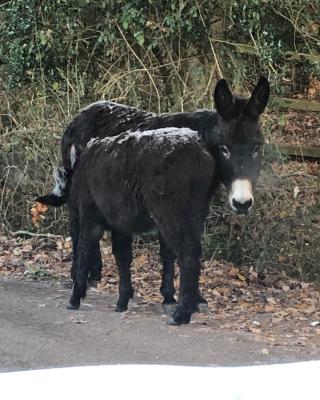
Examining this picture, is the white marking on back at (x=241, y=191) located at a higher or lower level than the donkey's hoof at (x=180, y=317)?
higher

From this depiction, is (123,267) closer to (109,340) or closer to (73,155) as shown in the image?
(109,340)

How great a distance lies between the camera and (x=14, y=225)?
520 inches

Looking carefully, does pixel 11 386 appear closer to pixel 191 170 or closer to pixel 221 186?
pixel 191 170

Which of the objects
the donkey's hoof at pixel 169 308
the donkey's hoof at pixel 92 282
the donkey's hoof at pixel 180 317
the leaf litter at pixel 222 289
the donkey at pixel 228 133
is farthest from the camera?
the donkey's hoof at pixel 92 282

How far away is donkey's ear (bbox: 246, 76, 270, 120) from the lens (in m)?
7.56

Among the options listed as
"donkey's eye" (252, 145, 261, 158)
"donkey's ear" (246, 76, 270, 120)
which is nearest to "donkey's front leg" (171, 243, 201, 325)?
"donkey's eye" (252, 145, 261, 158)

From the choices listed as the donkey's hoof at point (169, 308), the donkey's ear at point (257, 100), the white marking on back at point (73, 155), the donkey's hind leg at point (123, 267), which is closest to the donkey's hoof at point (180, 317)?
the donkey's hoof at point (169, 308)

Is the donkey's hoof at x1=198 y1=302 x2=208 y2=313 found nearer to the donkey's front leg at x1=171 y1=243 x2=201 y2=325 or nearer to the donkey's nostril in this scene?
the donkey's front leg at x1=171 y1=243 x2=201 y2=325

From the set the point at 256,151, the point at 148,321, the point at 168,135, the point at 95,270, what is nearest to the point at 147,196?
the point at 168,135

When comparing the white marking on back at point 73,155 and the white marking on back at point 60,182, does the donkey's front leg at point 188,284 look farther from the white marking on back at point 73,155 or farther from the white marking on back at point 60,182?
the white marking on back at point 60,182

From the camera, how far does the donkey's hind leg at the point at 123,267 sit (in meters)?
8.30

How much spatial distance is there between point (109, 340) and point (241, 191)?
73.6 inches

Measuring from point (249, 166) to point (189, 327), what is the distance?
1.70m

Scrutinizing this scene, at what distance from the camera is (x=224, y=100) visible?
757cm
